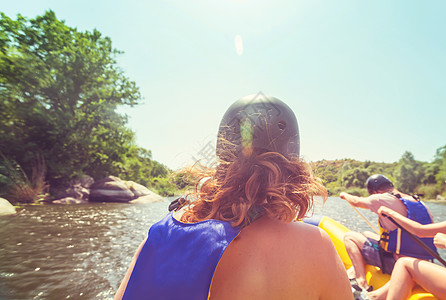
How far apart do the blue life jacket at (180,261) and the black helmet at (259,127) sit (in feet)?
1.84

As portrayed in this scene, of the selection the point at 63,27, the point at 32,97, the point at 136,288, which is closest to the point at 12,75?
the point at 32,97

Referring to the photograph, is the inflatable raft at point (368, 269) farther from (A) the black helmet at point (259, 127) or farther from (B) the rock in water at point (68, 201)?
(B) the rock in water at point (68, 201)

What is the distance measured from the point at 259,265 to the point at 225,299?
0.18 m

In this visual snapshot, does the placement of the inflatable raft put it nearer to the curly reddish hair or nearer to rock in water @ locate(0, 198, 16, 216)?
the curly reddish hair

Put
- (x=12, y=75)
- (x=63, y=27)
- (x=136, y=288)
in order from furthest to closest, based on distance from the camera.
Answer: (x=63, y=27) < (x=12, y=75) < (x=136, y=288)

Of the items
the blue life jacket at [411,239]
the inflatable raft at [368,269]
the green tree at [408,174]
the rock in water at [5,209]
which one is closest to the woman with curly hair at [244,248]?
the inflatable raft at [368,269]

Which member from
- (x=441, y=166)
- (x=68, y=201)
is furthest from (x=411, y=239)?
(x=441, y=166)

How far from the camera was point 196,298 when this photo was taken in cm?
75

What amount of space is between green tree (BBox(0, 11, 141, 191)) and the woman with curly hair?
1685cm

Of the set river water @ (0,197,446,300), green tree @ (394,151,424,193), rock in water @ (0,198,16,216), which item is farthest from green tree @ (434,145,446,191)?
rock in water @ (0,198,16,216)

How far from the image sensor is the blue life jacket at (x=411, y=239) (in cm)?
303

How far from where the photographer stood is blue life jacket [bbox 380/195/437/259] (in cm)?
303

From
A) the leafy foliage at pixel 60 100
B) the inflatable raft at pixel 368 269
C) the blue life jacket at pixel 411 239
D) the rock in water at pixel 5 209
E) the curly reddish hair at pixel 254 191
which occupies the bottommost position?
the rock in water at pixel 5 209

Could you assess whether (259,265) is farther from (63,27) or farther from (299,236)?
(63,27)
